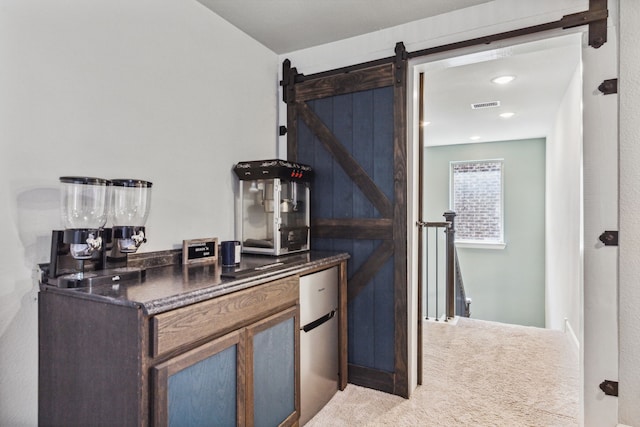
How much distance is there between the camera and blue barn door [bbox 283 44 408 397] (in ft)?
7.95

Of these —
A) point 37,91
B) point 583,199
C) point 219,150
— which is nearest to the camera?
point 37,91

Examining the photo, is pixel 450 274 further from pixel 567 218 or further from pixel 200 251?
pixel 200 251

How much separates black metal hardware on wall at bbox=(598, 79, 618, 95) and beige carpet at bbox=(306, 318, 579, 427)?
71.6 inches

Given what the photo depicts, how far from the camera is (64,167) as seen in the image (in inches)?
60.1

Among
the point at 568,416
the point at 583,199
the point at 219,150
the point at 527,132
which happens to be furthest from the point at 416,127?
the point at 527,132

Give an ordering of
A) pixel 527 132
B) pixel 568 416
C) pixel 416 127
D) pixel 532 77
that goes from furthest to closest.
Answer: pixel 527 132
pixel 532 77
pixel 416 127
pixel 568 416

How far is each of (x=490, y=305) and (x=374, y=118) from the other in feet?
16.5

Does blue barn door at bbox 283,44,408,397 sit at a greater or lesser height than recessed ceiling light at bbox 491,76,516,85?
lesser

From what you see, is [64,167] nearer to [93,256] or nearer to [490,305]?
[93,256]

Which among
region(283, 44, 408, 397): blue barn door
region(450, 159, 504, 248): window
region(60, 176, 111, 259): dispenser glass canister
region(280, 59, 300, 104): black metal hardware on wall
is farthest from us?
region(450, 159, 504, 248): window

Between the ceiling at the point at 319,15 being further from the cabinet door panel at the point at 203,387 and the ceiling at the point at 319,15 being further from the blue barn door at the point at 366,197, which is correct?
the cabinet door panel at the point at 203,387

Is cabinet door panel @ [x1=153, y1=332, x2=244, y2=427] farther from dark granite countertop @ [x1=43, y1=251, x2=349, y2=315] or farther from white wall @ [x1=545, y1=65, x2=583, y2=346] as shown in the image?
white wall @ [x1=545, y1=65, x2=583, y2=346]

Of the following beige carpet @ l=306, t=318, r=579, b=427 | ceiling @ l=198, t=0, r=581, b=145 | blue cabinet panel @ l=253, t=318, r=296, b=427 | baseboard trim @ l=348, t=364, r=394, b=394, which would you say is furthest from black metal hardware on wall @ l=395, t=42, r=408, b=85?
beige carpet @ l=306, t=318, r=579, b=427

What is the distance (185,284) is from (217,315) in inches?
6.8
